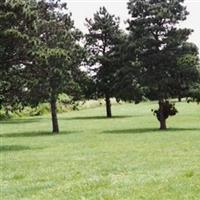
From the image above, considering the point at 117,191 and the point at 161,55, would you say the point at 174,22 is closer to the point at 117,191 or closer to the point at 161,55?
the point at 161,55

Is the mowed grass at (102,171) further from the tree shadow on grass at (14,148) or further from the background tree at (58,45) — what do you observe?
the background tree at (58,45)

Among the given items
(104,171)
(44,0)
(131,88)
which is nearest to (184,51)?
(131,88)

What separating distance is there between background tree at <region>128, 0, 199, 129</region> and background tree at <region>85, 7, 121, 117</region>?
95.7ft

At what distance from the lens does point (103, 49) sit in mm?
83500

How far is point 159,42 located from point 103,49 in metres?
32.5

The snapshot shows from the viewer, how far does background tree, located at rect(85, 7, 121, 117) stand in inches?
3223

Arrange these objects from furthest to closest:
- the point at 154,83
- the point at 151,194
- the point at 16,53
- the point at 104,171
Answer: the point at 154,83 < the point at 16,53 < the point at 104,171 < the point at 151,194

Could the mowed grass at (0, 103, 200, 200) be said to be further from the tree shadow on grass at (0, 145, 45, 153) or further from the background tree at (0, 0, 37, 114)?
the background tree at (0, 0, 37, 114)

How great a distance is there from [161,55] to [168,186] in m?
35.8

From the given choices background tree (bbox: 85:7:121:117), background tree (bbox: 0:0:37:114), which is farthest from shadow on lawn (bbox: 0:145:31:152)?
background tree (bbox: 85:7:121:117)

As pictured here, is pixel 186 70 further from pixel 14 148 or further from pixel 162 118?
pixel 14 148

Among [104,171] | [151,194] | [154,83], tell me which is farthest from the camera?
[154,83]

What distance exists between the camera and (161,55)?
5056 cm

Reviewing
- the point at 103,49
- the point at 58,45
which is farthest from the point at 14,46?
the point at 103,49
